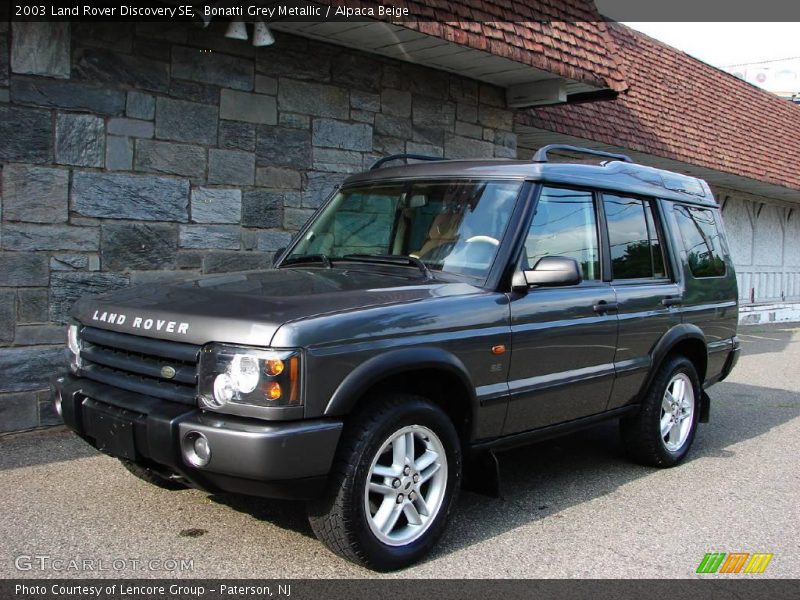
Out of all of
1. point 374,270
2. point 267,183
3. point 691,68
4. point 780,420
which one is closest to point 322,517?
point 374,270

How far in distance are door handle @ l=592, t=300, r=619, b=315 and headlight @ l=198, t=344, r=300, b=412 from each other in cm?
226

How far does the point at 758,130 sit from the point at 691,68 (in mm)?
2093

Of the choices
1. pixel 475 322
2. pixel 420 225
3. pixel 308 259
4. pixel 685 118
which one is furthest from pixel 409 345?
pixel 685 118

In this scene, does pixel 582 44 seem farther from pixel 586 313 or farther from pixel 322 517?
pixel 322 517

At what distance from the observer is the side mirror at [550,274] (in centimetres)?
435

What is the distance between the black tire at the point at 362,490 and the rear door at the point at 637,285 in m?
1.86

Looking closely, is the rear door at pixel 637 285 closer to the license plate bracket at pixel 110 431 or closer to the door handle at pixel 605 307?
the door handle at pixel 605 307

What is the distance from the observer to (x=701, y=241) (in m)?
6.36

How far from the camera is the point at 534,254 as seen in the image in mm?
4688

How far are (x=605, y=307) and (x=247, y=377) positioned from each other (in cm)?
250

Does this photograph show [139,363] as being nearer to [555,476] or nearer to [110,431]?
[110,431]

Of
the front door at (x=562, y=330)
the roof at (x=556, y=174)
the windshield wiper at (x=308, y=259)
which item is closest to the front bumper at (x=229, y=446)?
the front door at (x=562, y=330)

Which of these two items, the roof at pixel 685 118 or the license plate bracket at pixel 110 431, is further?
the roof at pixel 685 118

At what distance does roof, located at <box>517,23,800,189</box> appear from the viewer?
12289mm
